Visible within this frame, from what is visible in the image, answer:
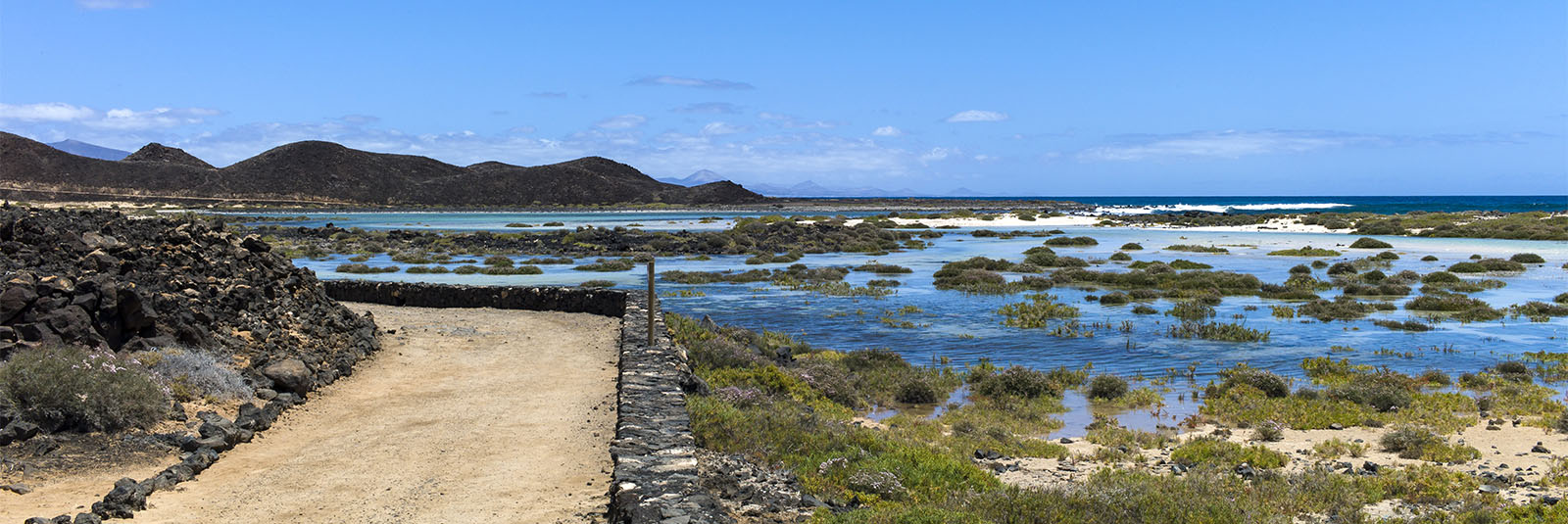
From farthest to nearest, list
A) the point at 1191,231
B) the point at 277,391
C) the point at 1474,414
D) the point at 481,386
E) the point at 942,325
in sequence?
the point at 1191,231, the point at 942,325, the point at 1474,414, the point at 481,386, the point at 277,391

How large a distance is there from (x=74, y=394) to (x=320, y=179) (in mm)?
182231

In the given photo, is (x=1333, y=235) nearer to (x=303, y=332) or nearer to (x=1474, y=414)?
(x=1474, y=414)

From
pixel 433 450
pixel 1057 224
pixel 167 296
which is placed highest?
pixel 167 296

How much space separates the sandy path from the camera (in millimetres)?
8383

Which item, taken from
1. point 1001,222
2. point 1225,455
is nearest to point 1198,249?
point 1001,222

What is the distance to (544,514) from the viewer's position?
8.25 metres

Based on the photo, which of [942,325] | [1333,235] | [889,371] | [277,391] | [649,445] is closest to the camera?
[649,445]

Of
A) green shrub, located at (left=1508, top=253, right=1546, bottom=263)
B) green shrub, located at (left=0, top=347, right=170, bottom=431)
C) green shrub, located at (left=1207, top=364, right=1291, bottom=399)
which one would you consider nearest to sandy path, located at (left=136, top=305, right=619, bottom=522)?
green shrub, located at (left=0, top=347, right=170, bottom=431)

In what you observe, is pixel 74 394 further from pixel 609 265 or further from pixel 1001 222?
pixel 1001 222

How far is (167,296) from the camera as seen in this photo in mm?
13531

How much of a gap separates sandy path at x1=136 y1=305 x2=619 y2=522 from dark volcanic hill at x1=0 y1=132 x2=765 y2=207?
15227 cm

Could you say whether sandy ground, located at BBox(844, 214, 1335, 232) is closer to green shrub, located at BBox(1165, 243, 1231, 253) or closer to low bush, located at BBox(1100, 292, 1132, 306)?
green shrub, located at BBox(1165, 243, 1231, 253)

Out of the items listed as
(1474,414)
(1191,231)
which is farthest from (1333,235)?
(1474,414)

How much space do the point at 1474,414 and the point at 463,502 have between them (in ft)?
46.8
